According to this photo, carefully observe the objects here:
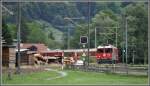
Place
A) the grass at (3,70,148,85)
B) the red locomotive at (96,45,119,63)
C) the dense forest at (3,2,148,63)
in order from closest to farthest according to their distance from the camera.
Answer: the grass at (3,70,148,85) < the dense forest at (3,2,148,63) < the red locomotive at (96,45,119,63)

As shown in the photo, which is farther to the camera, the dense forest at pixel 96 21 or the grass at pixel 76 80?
the dense forest at pixel 96 21

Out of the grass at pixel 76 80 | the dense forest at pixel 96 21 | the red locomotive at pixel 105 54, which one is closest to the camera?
the grass at pixel 76 80

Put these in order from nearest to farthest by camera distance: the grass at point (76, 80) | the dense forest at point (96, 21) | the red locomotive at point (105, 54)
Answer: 1. the grass at point (76, 80)
2. the dense forest at point (96, 21)
3. the red locomotive at point (105, 54)

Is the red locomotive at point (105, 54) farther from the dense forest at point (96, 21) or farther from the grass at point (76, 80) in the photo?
the grass at point (76, 80)

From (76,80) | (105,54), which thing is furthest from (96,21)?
(76,80)

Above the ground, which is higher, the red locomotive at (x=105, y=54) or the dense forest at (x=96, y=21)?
the dense forest at (x=96, y=21)

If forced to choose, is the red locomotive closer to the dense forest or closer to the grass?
the dense forest

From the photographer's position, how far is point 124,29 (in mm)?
44688

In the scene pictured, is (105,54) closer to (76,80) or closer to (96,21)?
(96,21)

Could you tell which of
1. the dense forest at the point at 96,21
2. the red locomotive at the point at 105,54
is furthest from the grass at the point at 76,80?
the red locomotive at the point at 105,54

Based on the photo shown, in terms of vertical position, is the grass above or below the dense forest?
below

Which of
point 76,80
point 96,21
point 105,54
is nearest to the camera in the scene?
point 76,80

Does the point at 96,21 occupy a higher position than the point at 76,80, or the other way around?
the point at 96,21

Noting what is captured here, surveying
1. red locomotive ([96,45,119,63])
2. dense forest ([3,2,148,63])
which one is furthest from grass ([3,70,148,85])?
red locomotive ([96,45,119,63])
